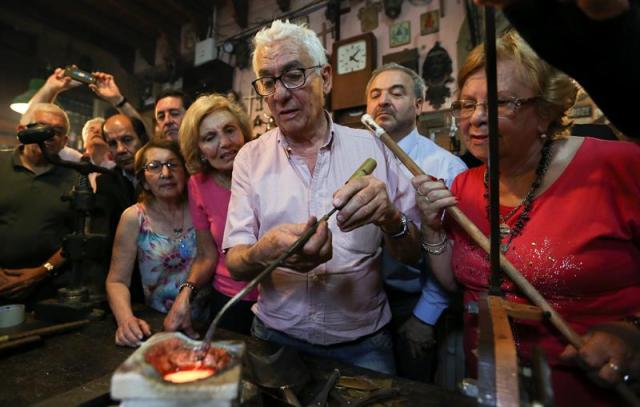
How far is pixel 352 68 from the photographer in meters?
4.92

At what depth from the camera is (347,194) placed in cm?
119

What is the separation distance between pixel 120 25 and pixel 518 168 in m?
7.88

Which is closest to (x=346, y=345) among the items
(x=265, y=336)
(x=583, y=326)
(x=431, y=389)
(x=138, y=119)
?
(x=265, y=336)

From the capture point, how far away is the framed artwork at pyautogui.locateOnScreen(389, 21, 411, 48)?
4.71 metres

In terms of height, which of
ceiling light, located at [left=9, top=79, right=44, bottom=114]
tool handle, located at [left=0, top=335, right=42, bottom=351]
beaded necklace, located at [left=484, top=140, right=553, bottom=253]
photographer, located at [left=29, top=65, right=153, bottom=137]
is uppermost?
ceiling light, located at [left=9, top=79, right=44, bottom=114]

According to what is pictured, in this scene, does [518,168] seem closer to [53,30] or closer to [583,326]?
[583,326]

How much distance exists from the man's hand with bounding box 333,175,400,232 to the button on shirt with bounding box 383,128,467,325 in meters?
0.57

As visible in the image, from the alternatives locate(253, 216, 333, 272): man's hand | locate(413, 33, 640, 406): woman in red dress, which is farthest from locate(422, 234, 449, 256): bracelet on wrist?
locate(253, 216, 333, 272): man's hand

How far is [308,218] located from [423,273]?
1015mm

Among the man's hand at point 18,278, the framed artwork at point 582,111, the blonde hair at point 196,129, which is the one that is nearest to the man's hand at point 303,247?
the blonde hair at point 196,129

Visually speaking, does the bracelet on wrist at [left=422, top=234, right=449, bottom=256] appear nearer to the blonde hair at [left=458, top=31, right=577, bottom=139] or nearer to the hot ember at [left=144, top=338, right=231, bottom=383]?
the blonde hair at [left=458, top=31, right=577, bottom=139]

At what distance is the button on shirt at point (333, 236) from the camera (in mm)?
1535

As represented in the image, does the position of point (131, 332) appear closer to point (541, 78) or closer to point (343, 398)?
point (343, 398)

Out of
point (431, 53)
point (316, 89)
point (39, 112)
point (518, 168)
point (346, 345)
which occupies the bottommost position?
point (346, 345)
